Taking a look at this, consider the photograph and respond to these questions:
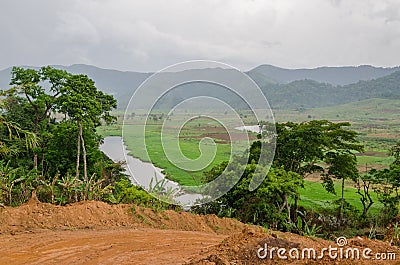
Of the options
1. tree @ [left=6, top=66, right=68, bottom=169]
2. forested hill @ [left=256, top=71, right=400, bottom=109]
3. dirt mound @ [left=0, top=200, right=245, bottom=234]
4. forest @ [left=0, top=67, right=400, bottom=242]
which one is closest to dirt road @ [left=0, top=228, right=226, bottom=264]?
dirt mound @ [left=0, top=200, right=245, bottom=234]

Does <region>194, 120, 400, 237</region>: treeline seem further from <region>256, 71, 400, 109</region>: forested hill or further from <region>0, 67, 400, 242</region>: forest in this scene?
<region>256, 71, 400, 109</region>: forested hill

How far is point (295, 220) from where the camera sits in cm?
1238

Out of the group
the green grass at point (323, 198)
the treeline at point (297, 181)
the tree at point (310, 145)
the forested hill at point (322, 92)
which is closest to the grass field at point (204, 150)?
the green grass at point (323, 198)

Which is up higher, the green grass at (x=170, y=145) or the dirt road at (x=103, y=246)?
the green grass at (x=170, y=145)

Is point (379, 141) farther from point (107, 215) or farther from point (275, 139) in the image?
point (107, 215)

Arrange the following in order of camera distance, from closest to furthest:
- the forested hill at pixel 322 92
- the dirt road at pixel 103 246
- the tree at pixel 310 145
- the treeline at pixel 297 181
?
the dirt road at pixel 103 246
the treeline at pixel 297 181
the tree at pixel 310 145
the forested hill at pixel 322 92

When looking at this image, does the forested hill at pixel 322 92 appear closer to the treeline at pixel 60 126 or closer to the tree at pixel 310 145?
the treeline at pixel 60 126

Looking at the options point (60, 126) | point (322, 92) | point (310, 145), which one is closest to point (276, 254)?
point (310, 145)

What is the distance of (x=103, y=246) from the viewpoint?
596 centimetres

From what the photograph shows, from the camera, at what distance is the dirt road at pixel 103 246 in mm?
5410

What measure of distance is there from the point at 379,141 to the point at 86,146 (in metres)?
42.2

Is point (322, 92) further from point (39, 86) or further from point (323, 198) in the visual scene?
point (39, 86)

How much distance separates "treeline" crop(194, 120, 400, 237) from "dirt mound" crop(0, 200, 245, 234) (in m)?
2.24

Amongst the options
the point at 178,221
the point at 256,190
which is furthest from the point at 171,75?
the point at 256,190
